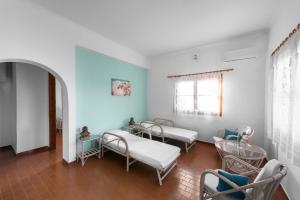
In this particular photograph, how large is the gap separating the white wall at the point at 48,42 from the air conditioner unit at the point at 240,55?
329 centimetres

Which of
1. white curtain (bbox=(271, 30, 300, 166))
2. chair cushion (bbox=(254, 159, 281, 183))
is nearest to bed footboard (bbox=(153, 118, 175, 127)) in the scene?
white curtain (bbox=(271, 30, 300, 166))

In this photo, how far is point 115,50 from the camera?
3598 millimetres

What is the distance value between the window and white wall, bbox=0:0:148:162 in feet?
8.82

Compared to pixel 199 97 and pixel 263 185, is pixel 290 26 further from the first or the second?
pixel 199 97

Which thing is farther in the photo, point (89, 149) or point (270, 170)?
point (89, 149)

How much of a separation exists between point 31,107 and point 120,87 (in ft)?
7.35

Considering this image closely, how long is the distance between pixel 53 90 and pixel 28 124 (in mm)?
988

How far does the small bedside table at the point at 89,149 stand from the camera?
2715 mm

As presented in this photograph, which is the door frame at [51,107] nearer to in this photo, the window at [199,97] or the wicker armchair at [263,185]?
the window at [199,97]

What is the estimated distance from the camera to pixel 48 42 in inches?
91.3

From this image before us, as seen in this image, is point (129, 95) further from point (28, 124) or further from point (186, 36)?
point (28, 124)

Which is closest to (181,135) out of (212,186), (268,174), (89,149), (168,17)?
(212,186)

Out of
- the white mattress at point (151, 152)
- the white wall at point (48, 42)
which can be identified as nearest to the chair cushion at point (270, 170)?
the white mattress at point (151, 152)

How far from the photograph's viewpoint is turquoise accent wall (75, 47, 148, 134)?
114 inches
